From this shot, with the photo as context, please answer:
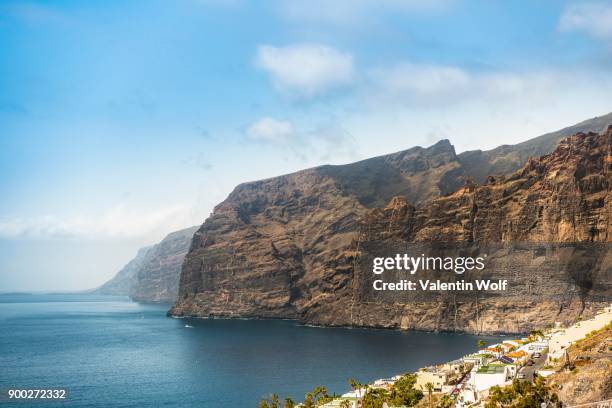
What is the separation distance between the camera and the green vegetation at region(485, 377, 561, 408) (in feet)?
232

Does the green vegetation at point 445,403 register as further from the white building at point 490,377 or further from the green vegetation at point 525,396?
the green vegetation at point 525,396

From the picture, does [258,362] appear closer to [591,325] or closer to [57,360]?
[57,360]

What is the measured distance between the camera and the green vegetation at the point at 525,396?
70.8 m

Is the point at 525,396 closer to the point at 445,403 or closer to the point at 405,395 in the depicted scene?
the point at 445,403

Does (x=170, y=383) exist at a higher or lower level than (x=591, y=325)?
lower

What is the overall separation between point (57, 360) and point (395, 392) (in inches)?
4732

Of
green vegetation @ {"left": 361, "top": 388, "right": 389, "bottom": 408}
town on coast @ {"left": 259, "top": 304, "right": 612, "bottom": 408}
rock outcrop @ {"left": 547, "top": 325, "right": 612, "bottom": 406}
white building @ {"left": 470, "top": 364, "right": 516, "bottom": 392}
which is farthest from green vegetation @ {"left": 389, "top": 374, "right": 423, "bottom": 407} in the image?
rock outcrop @ {"left": 547, "top": 325, "right": 612, "bottom": 406}

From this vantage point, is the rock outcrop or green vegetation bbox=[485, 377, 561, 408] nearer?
the rock outcrop

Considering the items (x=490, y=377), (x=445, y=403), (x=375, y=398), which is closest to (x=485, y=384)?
(x=490, y=377)

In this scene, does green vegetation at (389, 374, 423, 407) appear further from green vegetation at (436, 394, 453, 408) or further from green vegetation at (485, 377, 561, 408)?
green vegetation at (485, 377, 561, 408)

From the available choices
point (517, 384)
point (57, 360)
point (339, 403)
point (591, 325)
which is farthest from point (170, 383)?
point (517, 384)

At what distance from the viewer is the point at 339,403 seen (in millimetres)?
101438

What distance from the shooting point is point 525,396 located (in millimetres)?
72375

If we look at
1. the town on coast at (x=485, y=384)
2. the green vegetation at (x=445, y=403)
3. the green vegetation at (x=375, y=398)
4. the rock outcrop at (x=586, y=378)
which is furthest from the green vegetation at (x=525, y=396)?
the green vegetation at (x=375, y=398)
